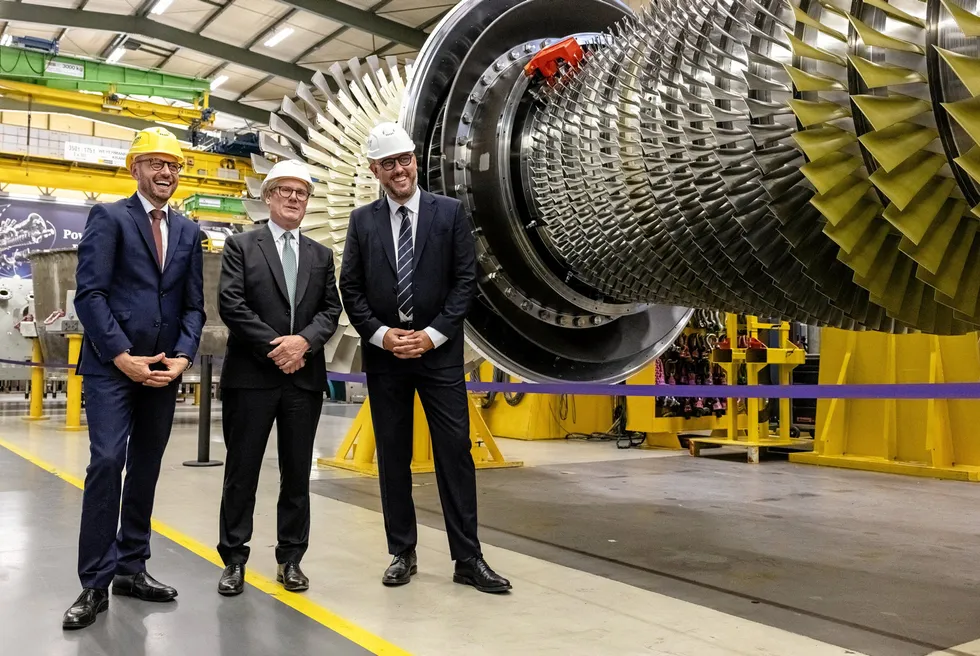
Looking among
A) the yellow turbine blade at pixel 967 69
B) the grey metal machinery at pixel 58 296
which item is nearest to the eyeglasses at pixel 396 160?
the yellow turbine blade at pixel 967 69

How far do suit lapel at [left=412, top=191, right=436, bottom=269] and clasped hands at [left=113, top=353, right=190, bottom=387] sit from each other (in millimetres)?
791

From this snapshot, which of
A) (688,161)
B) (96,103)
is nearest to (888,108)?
(688,161)

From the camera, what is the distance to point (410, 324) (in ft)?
8.79

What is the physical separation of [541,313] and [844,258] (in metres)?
1.70

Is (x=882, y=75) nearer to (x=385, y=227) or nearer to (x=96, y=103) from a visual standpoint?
(x=385, y=227)

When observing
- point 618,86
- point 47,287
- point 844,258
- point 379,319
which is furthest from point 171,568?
point 47,287

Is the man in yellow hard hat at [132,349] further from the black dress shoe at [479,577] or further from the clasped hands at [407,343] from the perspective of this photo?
the black dress shoe at [479,577]

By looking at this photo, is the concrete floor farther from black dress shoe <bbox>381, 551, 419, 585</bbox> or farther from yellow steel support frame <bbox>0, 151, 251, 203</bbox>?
yellow steel support frame <bbox>0, 151, 251, 203</bbox>

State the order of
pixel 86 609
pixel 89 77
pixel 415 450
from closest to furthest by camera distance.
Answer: pixel 86 609, pixel 415 450, pixel 89 77

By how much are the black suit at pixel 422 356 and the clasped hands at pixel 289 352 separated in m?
0.20

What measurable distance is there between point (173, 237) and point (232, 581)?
3.54 ft

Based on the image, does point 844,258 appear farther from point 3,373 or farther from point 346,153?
point 3,373

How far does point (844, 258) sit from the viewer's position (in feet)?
5.38

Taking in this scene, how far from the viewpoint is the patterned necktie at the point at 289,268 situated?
267 cm
